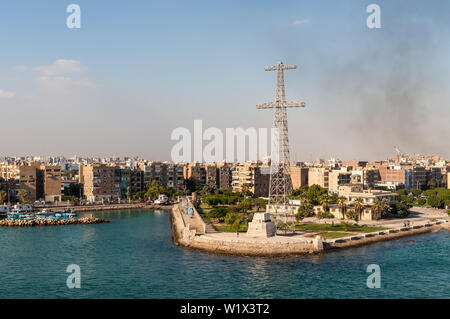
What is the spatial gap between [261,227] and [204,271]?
1127 centimetres

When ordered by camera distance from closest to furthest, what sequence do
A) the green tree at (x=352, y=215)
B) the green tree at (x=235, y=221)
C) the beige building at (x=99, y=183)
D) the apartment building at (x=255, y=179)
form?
the green tree at (x=235, y=221)
the green tree at (x=352, y=215)
the beige building at (x=99, y=183)
the apartment building at (x=255, y=179)

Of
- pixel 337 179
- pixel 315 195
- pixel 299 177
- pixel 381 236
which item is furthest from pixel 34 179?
pixel 381 236

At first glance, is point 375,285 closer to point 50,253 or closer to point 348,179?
point 50,253

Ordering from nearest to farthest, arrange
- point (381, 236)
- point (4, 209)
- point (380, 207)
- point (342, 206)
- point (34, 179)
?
point (381, 236), point (380, 207), point (342, 206), point (4, 209), point (34, 179)

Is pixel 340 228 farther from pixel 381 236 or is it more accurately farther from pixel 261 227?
pixel 261 227

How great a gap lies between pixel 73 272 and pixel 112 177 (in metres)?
67.5

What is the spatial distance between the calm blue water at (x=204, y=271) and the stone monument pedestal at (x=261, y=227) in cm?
591

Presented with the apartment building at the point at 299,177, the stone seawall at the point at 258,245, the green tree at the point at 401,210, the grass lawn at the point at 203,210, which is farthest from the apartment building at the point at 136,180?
the stone seawall at the point at 258,245

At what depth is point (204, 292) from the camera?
30.3 metres

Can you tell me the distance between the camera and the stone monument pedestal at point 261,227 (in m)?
45.4

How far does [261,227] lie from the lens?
45594 millimetres

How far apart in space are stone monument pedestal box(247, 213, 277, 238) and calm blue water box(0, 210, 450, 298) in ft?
19.4

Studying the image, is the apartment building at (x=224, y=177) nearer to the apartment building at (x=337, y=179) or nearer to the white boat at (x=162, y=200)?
the white boat at (x=162, y=200)
